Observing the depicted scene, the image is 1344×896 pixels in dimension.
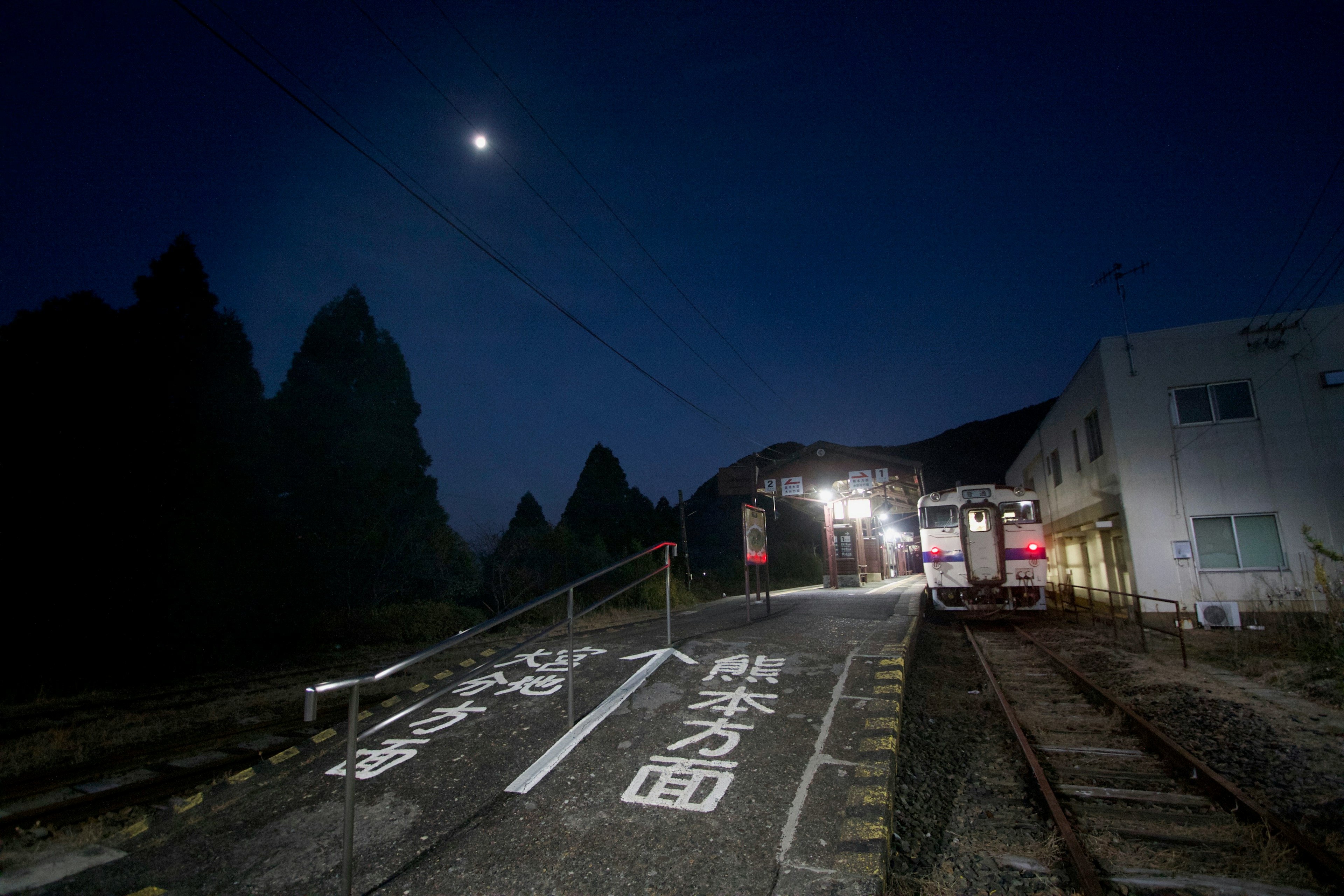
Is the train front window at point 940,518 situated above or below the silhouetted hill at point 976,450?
below

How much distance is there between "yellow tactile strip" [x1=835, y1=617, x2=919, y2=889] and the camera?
8.57 ft

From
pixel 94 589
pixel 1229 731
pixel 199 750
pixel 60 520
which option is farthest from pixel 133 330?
pixel 1229 731

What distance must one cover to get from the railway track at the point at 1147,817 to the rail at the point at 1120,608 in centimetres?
236

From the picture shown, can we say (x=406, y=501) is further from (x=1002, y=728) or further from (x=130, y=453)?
(x=1002, y=728)

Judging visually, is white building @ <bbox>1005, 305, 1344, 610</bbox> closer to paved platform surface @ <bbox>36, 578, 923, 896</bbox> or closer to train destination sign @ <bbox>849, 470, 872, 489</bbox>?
train destination sign @ <bbox>849, 470, 872, 489</bbox>

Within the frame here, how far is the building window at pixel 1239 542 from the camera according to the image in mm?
11812

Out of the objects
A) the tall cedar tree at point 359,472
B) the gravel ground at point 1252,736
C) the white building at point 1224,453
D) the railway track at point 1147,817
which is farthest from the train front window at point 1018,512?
the tall cedar tree at point 359,472

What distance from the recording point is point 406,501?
17969 millimetres

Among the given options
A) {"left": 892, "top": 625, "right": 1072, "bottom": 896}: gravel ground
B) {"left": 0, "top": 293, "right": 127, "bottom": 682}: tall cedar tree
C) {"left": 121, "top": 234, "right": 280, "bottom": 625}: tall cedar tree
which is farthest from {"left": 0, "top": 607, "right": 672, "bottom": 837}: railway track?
{"left": 121, "top": 234, "right": 280, "bottom": 625}: tall cedar tree

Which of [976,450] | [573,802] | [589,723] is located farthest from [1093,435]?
[976,450]

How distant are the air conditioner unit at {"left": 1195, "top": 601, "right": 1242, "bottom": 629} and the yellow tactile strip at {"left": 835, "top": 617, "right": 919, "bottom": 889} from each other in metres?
10.2

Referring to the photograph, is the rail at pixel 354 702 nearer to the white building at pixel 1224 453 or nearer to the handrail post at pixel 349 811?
the handrail post at pixel 349 811

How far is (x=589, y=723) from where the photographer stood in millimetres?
4176

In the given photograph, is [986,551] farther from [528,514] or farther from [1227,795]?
[528,514]
